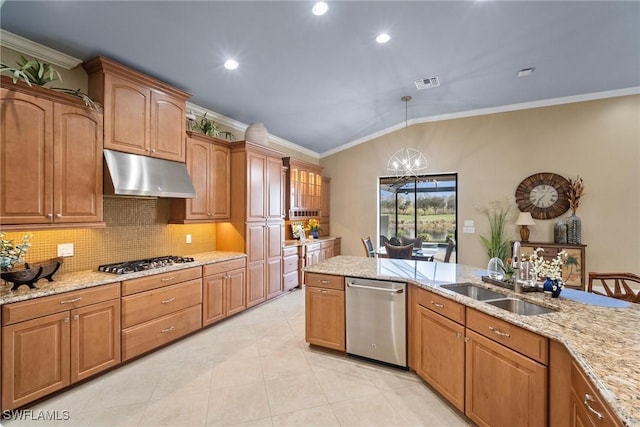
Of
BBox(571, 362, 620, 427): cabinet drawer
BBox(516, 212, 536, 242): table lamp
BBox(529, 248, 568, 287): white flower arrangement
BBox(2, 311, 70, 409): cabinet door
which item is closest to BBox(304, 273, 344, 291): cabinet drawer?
BBox(529, 248, 568, 287): white flower arrangement

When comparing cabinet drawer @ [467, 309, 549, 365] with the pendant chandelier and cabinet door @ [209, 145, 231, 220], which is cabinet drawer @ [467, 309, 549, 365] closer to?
cabinet door @ [209, 145, 231, 220]

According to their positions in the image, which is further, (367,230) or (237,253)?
(367,230)

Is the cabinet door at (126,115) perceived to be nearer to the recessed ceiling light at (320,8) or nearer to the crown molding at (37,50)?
the crown molding at (37,50)

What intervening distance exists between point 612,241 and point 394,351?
15.6ft

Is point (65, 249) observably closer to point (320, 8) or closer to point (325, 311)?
point (325, 311)

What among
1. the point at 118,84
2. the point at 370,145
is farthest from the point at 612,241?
the point at 118,84

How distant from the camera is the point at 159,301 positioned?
9.66ft

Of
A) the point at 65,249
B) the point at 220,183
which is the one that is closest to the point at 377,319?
the point at 220,183

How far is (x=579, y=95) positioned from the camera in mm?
4902

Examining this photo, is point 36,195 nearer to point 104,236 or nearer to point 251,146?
point 104,236

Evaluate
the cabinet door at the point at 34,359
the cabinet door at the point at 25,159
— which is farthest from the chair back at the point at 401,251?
the cabinet door at the point at 25,159

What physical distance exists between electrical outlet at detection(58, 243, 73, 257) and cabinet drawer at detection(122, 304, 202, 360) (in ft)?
3.00

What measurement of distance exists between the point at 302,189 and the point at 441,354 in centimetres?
434

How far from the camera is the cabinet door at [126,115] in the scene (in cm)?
271
